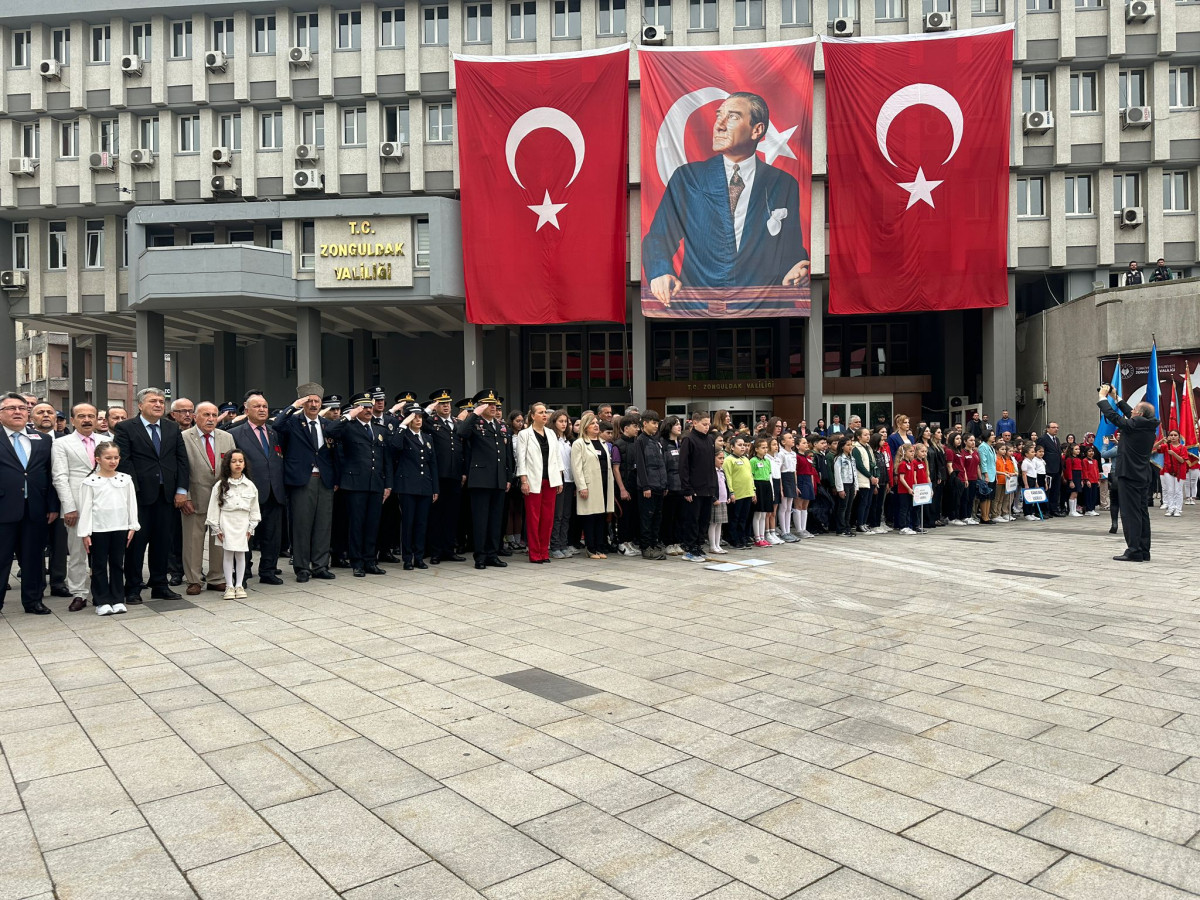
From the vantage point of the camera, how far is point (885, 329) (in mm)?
34344

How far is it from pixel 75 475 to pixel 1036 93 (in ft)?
104

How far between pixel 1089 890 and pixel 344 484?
854 centimetres

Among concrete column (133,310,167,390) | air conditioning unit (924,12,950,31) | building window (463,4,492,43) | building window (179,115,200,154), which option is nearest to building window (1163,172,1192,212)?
air conditioning unit (924,12,950,31)

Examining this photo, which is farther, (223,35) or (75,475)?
(223,35)

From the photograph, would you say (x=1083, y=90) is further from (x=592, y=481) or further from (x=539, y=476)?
(x=539, y=476)

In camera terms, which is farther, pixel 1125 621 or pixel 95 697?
pixel 1125 621

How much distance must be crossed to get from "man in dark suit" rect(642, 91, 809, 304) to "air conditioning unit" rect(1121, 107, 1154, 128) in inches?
495

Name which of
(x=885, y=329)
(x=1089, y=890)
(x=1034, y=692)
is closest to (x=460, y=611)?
(x=1034, y=692)

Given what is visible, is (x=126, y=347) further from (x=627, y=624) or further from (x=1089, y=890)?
(x=1089, y=890)

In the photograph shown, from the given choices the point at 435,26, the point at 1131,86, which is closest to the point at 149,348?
the point at 435,26

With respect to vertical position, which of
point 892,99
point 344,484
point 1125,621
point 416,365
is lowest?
point 1125,621

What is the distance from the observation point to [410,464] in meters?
10.3

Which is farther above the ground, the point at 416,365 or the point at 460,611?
the point at 416,365

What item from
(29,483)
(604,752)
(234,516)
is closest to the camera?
(604,752)
